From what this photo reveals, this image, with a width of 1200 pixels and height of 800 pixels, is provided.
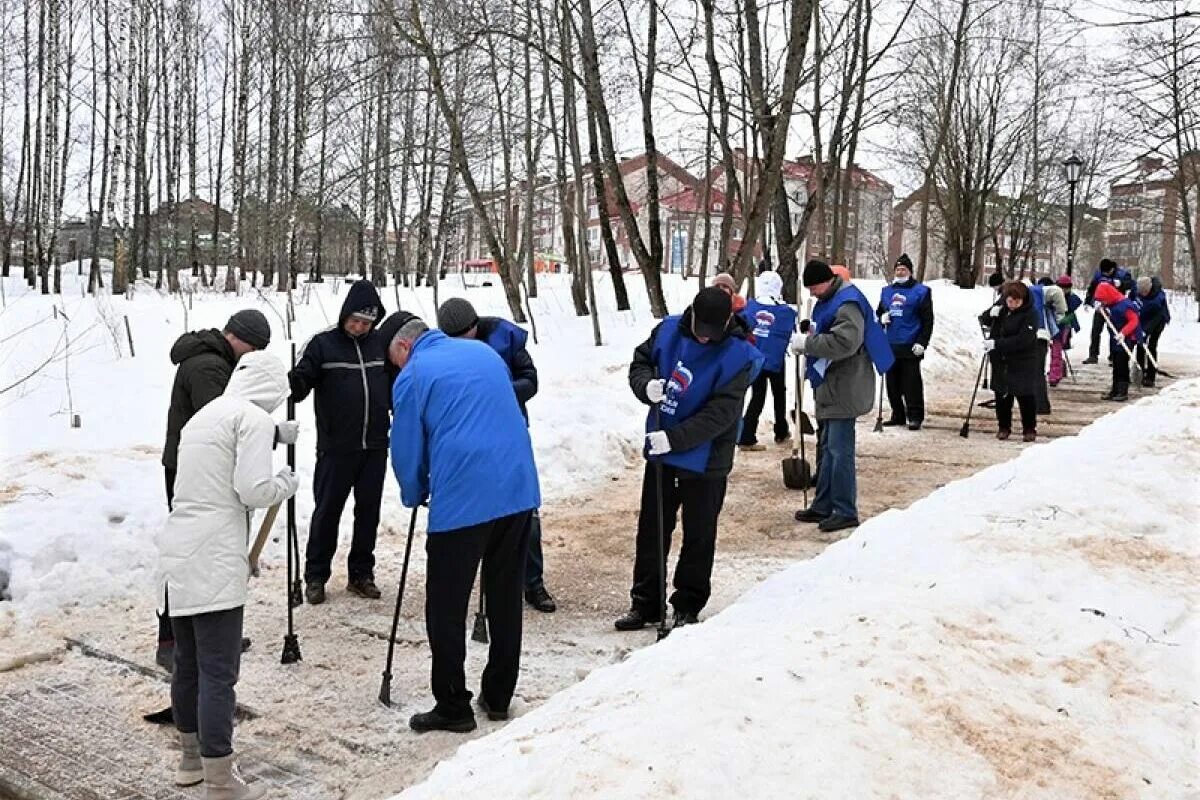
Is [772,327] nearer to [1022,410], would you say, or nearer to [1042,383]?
[1022,410]

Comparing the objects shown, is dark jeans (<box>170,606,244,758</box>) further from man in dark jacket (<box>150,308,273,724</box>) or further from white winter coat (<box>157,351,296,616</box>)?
man in dark jacket (<box>150,308,273,724</box>)

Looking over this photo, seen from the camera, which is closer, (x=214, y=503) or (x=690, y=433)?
(x=214, y=503)

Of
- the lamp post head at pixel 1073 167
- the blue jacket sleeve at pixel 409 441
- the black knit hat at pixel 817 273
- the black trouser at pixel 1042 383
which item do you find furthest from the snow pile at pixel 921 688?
the lamp post head at pixel 1073 167

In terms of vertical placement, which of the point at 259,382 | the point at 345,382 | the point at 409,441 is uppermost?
the point at 259,382

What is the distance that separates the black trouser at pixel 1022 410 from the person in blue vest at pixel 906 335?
100cm

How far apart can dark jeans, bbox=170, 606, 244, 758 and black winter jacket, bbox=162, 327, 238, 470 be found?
1155 mm

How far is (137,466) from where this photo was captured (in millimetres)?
7078

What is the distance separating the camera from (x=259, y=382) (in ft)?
12.9

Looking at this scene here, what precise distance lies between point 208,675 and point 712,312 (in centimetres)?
302

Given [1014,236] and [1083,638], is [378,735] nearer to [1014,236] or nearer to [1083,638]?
[1083,638]

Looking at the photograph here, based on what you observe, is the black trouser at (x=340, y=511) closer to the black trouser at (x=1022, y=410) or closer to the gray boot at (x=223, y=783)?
the gray boot at (x=223, y=783)

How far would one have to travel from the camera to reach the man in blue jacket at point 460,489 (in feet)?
13.8

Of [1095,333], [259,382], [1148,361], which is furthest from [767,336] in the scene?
[1095,333]

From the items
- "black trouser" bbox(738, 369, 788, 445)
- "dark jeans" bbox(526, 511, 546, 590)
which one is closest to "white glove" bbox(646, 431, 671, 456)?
"dark jeans" bbox(526, 511, 546, 590)
